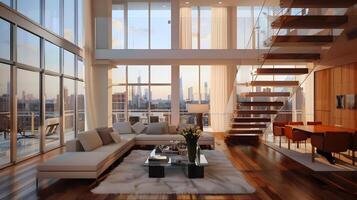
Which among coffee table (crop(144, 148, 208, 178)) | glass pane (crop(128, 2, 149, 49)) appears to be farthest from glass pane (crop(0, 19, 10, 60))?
glass pane (crop(128, 2, 149, 49))

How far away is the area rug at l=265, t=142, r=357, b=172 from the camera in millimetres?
5785

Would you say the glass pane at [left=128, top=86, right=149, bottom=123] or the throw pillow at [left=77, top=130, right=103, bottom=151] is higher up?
the glass pane at [left=128, top=86, right=149, bottom=123]

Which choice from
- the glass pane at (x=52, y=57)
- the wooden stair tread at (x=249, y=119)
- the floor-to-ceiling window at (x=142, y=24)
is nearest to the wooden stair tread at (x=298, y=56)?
the wooden stair tread at (x=249, y=119)

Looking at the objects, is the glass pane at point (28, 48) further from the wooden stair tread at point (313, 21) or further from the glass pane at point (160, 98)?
the glass pane at point (160, 98)

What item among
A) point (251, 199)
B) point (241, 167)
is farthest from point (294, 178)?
point (251, 199)

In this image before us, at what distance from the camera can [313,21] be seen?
18.3ft

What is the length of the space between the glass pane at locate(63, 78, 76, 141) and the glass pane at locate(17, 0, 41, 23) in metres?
2.21

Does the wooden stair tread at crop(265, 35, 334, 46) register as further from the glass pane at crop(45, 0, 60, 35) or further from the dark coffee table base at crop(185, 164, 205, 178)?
the glass pane at crop(45, 0, 60, 35)

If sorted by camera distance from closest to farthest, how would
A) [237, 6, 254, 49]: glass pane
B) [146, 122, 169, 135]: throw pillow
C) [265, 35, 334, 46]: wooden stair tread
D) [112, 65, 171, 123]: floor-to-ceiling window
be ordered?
[265, 35, 334, 46]: wooden stair tread
[146, 122, 169, 135]: throw pillow
[237, 6, 254, 49]: glass pane
[112, 65, 171, 123]: floor-to-ceiling window

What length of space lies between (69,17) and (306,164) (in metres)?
7.91

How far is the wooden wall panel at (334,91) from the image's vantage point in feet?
25.8

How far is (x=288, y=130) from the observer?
7.76 metres

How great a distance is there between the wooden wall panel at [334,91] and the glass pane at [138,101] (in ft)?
22.2

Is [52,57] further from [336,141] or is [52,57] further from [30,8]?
[336,141]
